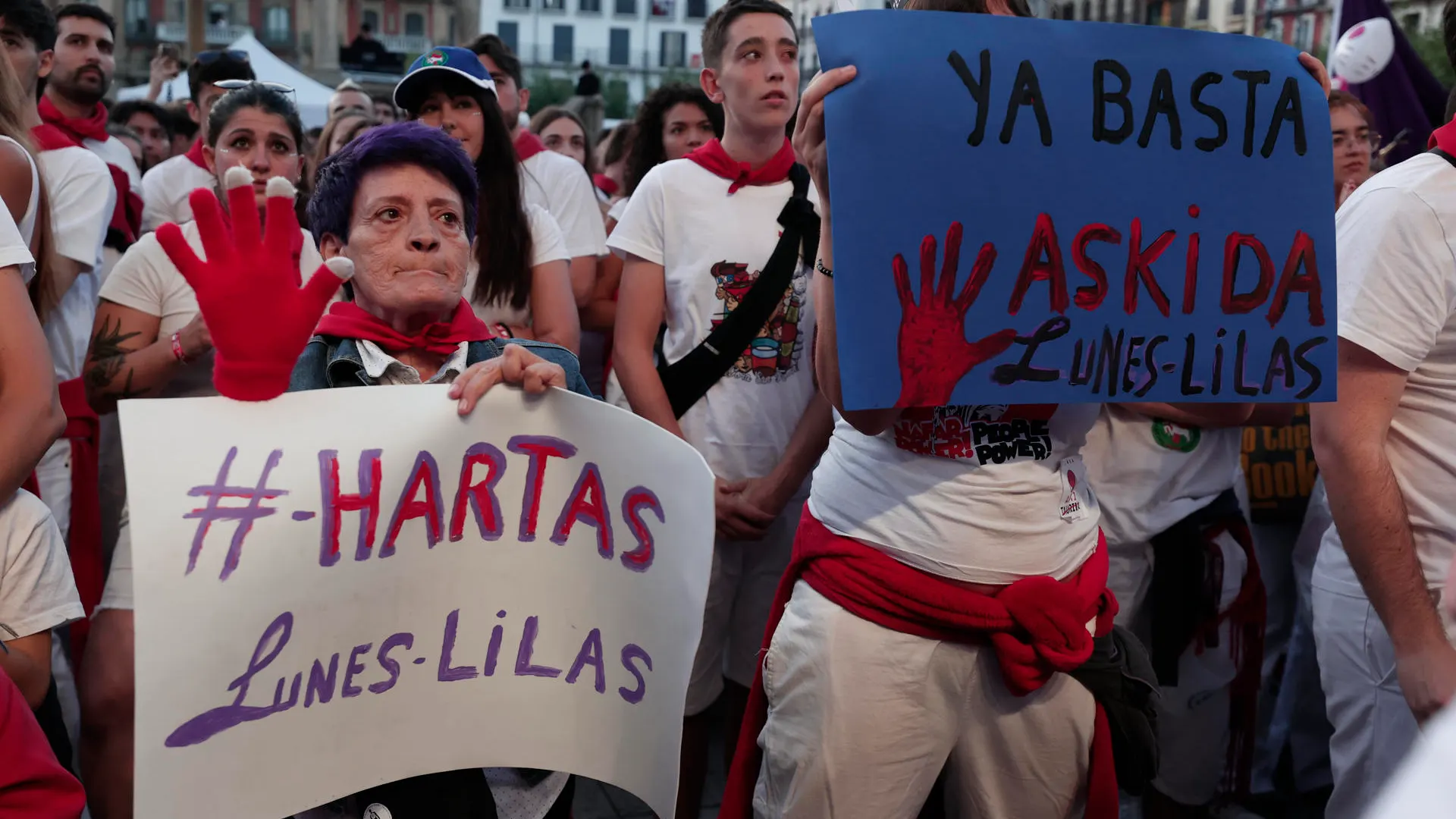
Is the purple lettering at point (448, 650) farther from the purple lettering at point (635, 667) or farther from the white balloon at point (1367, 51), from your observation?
the white balloon at point (1367, 51)

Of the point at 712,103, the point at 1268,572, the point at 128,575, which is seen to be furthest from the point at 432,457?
the point at 712,103

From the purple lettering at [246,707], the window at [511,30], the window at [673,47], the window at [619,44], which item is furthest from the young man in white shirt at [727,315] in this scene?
the window at [619,44]

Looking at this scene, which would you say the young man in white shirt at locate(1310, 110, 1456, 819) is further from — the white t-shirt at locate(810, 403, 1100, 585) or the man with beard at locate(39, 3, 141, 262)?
the man with beard at locate(39, 3, 141, 262)

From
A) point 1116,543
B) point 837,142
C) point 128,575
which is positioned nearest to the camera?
point 837,142

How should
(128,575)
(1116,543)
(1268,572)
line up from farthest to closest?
(1268,572) < (1116,543) < (128,575)

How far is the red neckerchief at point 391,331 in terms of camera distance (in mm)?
2130

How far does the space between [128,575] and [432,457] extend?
4.11 feet

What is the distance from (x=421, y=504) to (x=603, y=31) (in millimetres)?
99114

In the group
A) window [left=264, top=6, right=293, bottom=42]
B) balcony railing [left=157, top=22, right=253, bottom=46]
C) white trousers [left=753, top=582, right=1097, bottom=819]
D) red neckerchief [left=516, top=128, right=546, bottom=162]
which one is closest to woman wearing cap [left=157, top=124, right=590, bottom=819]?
white trousers [left=753, top=582, right=1097, bottom=819]

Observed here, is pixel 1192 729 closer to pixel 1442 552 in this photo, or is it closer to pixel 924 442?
pixel 1442 552

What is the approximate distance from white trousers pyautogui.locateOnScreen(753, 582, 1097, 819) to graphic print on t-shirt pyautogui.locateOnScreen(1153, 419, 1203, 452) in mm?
1308

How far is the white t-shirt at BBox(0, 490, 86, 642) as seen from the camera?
2.10m

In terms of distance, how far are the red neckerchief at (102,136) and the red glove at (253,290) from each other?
337 cm

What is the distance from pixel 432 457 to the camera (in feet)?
6.34
